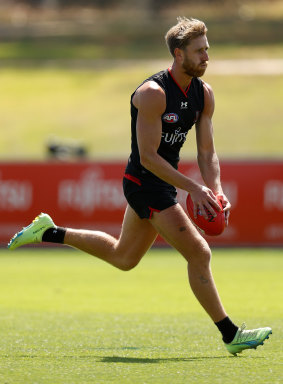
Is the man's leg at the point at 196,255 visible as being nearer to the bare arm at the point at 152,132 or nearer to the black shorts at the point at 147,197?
the black shorts at the point at 147,197

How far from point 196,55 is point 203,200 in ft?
3.63

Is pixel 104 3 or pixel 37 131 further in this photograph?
pixel 104 3

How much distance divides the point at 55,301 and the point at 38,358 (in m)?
4.21

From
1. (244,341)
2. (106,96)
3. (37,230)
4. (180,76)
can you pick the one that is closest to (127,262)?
(37,230)

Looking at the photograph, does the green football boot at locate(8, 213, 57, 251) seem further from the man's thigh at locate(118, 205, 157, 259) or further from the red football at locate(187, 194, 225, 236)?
the red football at locate(187, 194, 225, 236)

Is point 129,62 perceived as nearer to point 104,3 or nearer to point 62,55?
point 62,55

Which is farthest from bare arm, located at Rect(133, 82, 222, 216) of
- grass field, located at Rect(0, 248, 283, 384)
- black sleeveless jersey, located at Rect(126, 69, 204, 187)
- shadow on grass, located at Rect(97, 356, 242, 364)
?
grass field, located at Rect(0, 248, 283, 384)

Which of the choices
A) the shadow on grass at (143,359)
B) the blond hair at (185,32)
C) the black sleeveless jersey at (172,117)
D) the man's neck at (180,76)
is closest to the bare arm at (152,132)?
the black sleeveless jersey at (172,117)

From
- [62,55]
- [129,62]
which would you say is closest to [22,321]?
[129,62]

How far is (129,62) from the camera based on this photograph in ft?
149

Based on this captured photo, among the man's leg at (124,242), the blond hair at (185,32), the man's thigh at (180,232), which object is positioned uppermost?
the blond hair at (185,32)

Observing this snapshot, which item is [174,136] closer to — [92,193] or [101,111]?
[92,193]

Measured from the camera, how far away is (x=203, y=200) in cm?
690

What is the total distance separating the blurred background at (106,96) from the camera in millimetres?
18656
